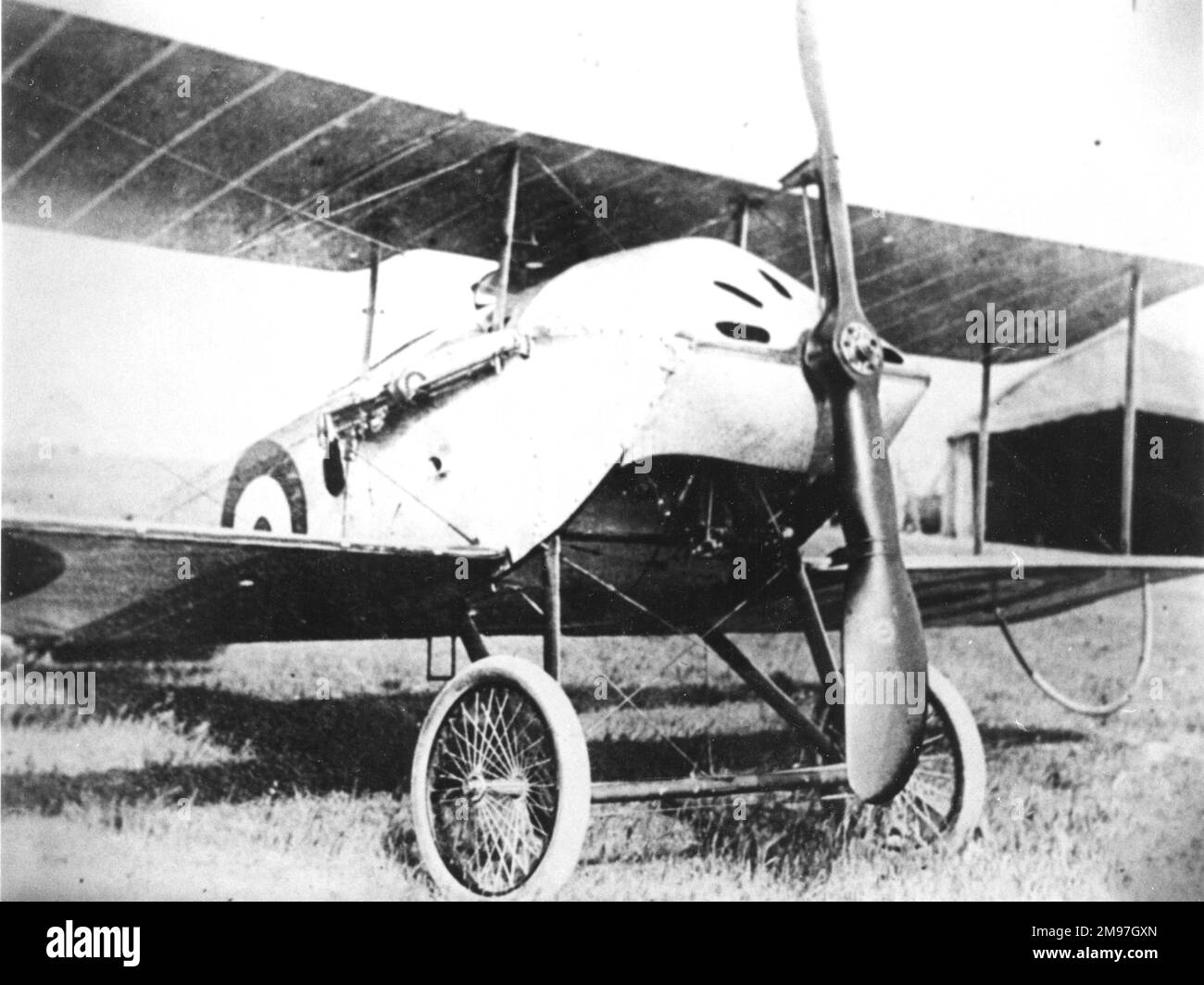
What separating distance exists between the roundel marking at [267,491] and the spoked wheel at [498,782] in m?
1.34

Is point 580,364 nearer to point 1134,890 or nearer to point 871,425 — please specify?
point 871,425

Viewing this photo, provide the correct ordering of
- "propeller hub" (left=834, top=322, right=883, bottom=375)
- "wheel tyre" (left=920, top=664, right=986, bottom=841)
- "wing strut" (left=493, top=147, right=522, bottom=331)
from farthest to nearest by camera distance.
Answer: "wheel tyre" (left=920, top=664, right=986, bottom=841) < "wing strut" (left=493, top=147, right=522, bottom=331) < "propeller hub" (left=834, top=322, right=883, bottom=375)

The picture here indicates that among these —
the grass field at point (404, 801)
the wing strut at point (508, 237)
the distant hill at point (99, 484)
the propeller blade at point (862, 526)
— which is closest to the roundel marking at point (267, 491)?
the distant hill at point (99, 484)

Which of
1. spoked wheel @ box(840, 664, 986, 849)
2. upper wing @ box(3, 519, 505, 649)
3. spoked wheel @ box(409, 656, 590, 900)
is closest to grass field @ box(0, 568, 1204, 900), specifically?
spoked wheel @ box(840, 664, 986, 849)

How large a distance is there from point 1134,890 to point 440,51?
3.42 m

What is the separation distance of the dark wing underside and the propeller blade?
2.54 ft

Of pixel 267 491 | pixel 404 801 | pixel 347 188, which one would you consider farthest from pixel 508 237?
pixel 404 801

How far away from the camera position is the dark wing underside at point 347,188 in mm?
3002

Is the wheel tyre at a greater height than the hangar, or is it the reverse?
the hangar

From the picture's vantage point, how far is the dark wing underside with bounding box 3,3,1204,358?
9.85 ft

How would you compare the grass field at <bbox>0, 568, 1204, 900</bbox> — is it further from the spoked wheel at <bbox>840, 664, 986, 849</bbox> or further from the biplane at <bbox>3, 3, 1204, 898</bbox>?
the biplane at <bbox>3, 3, 1204, 898</bbox>

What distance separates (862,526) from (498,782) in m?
1.23

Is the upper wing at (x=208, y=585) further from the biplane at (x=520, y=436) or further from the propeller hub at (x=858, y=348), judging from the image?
the propeller hub at (x=858, y=348)

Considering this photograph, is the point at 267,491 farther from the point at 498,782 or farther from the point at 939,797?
the point at 939,797
